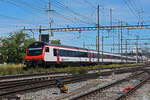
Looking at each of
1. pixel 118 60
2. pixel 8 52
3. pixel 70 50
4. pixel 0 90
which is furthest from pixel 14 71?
pixel 118 60

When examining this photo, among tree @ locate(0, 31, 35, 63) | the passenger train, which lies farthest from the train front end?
tree @ locate(0, 31, 35, 63)

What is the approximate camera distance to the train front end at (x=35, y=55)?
25.3m

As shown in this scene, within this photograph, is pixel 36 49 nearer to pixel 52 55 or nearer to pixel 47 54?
pixel 47 54

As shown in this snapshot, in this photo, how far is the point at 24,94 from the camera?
35.3 feet

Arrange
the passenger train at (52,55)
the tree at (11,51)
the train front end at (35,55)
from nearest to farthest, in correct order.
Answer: the train front end at (35,55) → the passenger train at (52,55) → the tree at (11,51)

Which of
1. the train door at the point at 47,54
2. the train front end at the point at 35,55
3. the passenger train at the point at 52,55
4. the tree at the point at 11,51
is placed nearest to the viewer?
the train front end at the point at 35,55

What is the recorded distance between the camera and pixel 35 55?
25.9m

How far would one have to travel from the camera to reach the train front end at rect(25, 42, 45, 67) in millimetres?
25281

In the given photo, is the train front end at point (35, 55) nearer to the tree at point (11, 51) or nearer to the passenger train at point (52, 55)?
the passenger train at point (52, 55)

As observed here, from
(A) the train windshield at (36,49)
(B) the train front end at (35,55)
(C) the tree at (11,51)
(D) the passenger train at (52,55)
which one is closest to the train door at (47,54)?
(D) the passenger train at (52,55)

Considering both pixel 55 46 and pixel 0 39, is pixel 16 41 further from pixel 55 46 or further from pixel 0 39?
pixel 55 46

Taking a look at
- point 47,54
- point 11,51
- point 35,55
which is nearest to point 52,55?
point 47,54

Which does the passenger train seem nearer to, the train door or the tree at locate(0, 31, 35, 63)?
the train door

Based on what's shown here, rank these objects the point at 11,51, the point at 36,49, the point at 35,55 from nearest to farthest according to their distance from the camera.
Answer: the point at 35,55 → the point at 36,49 → the point at 11,51
